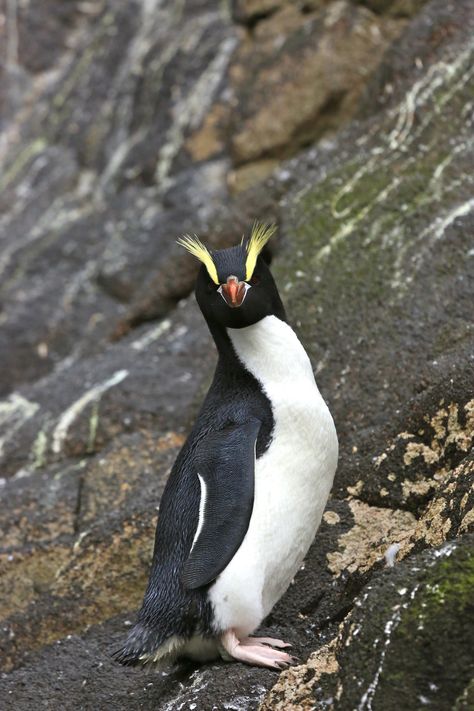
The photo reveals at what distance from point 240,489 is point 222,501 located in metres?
0.08

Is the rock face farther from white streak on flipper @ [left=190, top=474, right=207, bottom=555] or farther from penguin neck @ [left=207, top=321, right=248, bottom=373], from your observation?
penguin neck @ [left=207, top=321, right=248, bottom=373]

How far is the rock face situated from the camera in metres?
3.73

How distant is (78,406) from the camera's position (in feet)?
24.6

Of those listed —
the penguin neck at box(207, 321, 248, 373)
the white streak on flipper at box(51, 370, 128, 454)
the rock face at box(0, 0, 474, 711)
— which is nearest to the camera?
the rock face at box(0, 0, 474, 711)

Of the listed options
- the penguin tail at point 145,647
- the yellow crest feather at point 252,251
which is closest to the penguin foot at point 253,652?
the penguin tail at point 145,647

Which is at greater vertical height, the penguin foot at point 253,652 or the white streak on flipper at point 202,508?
the white streak on flipper at point 202,508

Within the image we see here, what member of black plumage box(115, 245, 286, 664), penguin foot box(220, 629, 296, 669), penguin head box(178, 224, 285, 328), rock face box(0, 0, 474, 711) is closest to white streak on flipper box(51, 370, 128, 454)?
rock face box(0, 0, 474, 711)

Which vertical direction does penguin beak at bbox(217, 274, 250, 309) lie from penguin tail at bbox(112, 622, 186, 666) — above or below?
above

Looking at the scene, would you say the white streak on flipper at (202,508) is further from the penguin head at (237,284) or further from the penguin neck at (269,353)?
the penguin head at (237,284)

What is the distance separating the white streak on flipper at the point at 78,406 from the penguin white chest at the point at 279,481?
3.28 meters

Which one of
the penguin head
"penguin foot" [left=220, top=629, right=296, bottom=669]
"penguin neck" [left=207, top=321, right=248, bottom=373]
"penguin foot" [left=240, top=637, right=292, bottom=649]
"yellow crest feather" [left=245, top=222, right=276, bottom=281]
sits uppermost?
"yellow crest feather" [left=245, top=222, right=276, bottom=281]

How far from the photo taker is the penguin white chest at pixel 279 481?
388 cm

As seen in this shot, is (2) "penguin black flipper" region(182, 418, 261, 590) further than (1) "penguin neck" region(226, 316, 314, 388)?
No

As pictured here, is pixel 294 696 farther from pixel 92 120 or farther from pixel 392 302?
pixel 92 120
